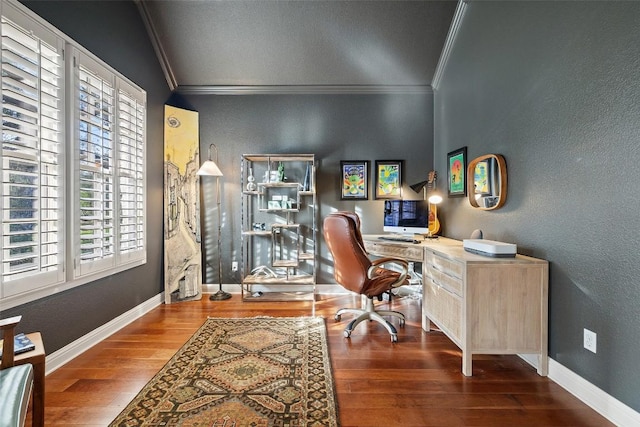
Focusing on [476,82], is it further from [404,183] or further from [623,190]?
[623,190]

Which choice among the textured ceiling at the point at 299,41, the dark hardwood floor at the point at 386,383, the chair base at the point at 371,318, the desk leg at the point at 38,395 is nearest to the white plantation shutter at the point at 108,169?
the dark hardwood floor at the point at 386,383

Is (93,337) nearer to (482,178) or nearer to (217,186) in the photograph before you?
(217,186)

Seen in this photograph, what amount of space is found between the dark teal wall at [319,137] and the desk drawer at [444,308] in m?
1.41

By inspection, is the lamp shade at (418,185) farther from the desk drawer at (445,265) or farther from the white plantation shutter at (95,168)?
the white plantation shutter at (95,168)

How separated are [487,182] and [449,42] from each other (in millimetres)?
1777

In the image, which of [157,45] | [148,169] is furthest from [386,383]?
[157,45]

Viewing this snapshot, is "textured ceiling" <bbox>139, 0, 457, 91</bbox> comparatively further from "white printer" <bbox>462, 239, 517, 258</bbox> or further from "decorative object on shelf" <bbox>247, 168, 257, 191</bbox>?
"white printer" <bbox>462, 239, 517, 258</bbox>

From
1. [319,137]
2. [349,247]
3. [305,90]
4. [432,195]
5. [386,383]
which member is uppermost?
[305,90]

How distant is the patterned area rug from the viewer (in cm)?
152

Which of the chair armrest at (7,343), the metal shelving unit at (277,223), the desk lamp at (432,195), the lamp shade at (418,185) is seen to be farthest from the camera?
the metal shelving unit at (277,223)

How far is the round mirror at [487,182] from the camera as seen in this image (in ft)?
7.72

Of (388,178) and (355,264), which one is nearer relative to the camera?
(355,264)

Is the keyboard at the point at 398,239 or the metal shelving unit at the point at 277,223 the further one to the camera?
the metal shelving unit at the point at 277,223

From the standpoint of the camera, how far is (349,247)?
94.4 inches
